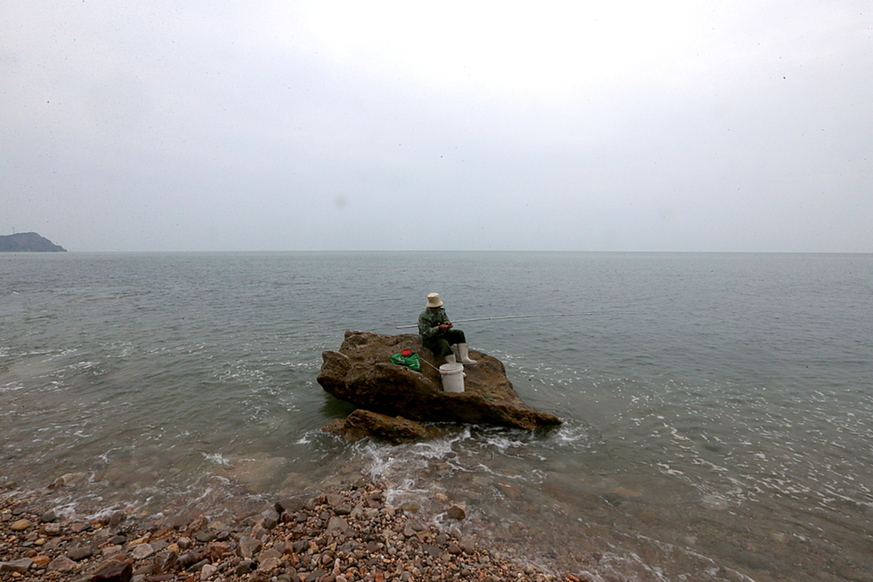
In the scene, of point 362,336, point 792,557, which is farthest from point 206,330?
point 792,557

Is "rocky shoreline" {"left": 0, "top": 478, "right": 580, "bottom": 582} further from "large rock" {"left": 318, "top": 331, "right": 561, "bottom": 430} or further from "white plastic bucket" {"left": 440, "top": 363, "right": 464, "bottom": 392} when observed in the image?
"white plastic bucket" {"left": 440, "top": 363, "right": 464, "bottom": 392}

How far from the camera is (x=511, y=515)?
6832 mm

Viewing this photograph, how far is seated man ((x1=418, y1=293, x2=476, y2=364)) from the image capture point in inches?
454

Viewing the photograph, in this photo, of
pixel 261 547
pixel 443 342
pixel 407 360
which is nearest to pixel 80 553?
pixel 261 547

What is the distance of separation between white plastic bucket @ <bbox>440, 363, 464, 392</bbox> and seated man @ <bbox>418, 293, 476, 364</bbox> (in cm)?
68

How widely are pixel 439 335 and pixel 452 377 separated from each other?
1514 mm

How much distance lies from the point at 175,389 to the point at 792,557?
15240mm

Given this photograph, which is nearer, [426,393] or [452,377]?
[426,393]

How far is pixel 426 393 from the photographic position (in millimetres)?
10445

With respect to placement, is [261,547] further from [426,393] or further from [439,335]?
[439,335]

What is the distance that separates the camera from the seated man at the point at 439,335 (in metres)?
11.5

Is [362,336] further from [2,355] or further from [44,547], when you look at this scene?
[2,355]

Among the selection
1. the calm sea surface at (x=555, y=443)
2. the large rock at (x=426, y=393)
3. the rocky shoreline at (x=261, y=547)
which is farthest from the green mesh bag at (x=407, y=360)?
the rocky shoreline at (x=261, y=547)

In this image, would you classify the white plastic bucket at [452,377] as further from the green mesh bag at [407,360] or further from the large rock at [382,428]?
the large rock at [382,428]
